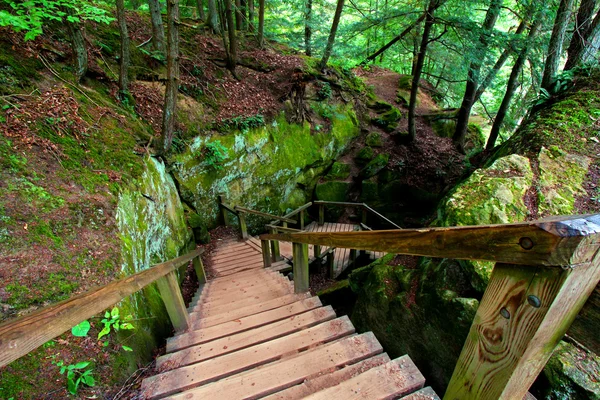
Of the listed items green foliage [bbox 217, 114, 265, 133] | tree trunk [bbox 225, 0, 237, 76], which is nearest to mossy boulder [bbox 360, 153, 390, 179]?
green foliage [bbox 217, 114, 265, 133]

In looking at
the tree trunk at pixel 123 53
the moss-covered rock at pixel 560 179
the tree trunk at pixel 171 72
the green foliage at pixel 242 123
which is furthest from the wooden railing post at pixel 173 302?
the green foliage at pixel 242 123

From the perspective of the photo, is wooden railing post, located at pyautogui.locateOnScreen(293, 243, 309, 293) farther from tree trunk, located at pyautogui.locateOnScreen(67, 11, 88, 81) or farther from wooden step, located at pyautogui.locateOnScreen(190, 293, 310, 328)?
→ tree trunk, located at pyautogui.locateOnScreen(67, 11, 88, 81)

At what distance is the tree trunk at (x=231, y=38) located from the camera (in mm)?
→ 8117

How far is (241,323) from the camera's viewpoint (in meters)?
2.76

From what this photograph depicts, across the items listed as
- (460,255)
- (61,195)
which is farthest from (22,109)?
(460,255)

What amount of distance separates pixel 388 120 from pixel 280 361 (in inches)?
447

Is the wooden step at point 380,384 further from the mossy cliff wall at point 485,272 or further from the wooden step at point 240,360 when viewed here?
the mossy cliff wall at point 485,272

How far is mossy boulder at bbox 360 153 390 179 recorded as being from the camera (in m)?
10.5

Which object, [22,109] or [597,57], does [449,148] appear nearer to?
[597,57]

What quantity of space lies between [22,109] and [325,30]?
11621 millimetres

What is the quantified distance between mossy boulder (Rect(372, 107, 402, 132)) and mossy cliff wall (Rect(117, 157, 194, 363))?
338 inches

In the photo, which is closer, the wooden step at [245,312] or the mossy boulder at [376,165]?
the wooden step at [245,312]

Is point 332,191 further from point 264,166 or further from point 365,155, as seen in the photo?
point 264,166

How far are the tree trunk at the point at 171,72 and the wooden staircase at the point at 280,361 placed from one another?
4113mm
